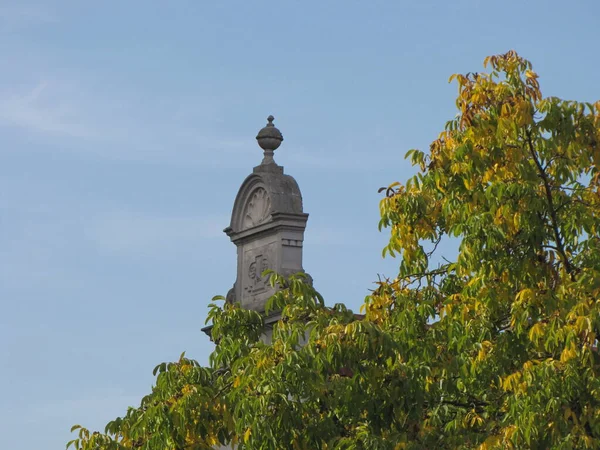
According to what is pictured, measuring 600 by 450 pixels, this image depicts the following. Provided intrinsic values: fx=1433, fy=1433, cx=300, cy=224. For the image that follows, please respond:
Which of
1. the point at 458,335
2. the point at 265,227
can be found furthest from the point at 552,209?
the point at 265,227

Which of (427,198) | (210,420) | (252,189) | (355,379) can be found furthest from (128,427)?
(252,189)

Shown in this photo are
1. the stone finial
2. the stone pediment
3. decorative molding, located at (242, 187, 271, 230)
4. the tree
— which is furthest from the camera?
the stone finial

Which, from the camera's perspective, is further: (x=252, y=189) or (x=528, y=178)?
(x=252, y=189)

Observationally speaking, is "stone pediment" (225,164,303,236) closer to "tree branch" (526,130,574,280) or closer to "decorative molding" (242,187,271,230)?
"decorative molding" (242,187,271,230)

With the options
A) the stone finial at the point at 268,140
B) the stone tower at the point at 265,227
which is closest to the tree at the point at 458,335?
the stone tower at the point at 265,227

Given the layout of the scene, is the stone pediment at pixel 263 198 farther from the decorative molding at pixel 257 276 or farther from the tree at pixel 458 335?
the tree at pixel 458 335

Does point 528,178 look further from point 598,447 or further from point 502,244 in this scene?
point 598,447

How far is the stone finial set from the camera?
1029 inches

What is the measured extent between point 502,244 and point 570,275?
831 millimetres

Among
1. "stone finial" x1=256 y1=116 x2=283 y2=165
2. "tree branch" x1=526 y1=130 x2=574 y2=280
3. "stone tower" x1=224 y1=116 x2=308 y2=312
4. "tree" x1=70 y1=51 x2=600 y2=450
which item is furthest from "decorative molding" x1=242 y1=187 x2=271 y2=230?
"tree branch" x1=526 y1=130 x2=574 y2=280

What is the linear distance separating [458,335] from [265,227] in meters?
9.10

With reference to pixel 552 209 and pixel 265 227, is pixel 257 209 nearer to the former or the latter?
pixel 265 227

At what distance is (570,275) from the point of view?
52.7 feet

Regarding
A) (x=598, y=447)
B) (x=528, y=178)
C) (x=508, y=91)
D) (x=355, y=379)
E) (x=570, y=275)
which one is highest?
(x=508, y=91)
